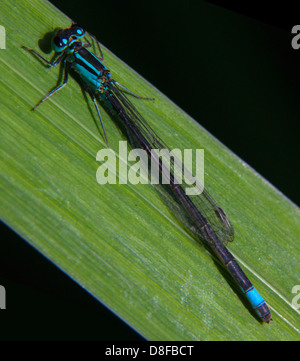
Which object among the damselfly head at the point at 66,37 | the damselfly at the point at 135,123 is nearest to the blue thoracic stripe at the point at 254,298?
the damselfly at the point at 135,123

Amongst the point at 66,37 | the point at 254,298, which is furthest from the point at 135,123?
the point at 254,298

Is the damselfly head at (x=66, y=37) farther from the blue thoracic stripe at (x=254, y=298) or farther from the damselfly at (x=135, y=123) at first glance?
the blue thoracic stripe at (x=254, y=298)

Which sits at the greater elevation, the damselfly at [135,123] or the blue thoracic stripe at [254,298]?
the damselfly at [135,123]

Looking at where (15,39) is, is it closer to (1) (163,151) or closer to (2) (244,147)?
(1) (163,151)

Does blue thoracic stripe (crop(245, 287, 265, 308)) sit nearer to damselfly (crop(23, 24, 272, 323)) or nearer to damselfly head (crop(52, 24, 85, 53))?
damselfly (crop(23, 24, 272, 323))

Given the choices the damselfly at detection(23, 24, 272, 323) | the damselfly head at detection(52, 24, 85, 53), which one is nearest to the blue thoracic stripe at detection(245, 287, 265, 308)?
the damselfly at detection(23, 24, 272, 323)

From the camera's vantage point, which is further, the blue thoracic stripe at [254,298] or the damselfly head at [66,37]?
the damselfly head at [66,37]

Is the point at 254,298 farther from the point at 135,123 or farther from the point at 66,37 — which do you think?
the point at 66,37
